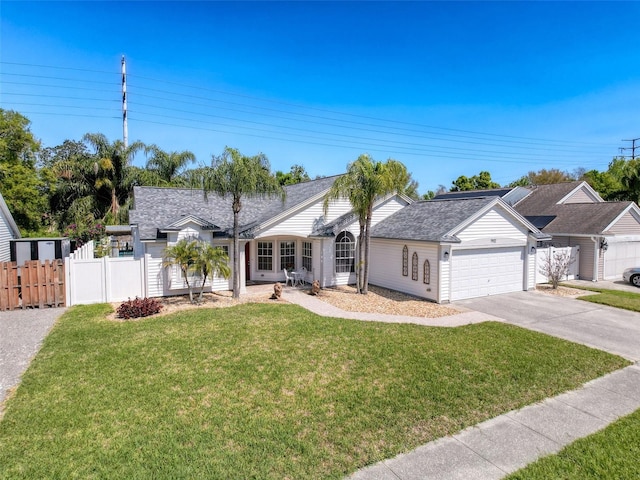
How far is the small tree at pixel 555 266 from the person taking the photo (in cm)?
1742

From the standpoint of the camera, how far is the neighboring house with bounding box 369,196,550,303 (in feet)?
48.1

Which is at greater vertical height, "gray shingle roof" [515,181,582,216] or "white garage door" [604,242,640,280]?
"gray shingle roof" [515,181,582,216]

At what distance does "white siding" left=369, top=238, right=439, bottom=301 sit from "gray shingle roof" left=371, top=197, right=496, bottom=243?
1.22 feet

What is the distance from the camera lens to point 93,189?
29297 mm

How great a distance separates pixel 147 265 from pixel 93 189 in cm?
1883

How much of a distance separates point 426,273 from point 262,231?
7.33 m

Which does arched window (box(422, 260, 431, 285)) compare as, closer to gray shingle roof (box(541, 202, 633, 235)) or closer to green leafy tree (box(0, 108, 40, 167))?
gray shingle roof (box(541, 202, 633, 235))

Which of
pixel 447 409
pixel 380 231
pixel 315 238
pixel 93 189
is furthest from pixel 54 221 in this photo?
pixel 447 409

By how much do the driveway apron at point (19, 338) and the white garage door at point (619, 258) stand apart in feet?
83.6

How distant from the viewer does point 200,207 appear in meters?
18.5

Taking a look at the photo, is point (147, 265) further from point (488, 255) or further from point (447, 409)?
point (488, 255)

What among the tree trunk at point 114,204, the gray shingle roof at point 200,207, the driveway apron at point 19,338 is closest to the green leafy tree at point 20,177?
the tree trunk at point 114,204

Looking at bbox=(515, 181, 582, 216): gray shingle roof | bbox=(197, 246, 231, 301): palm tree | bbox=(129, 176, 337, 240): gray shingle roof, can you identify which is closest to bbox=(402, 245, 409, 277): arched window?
bbox=(129, 176, 337, 240): gray shingle roof

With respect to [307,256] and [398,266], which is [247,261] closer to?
[307,256]
